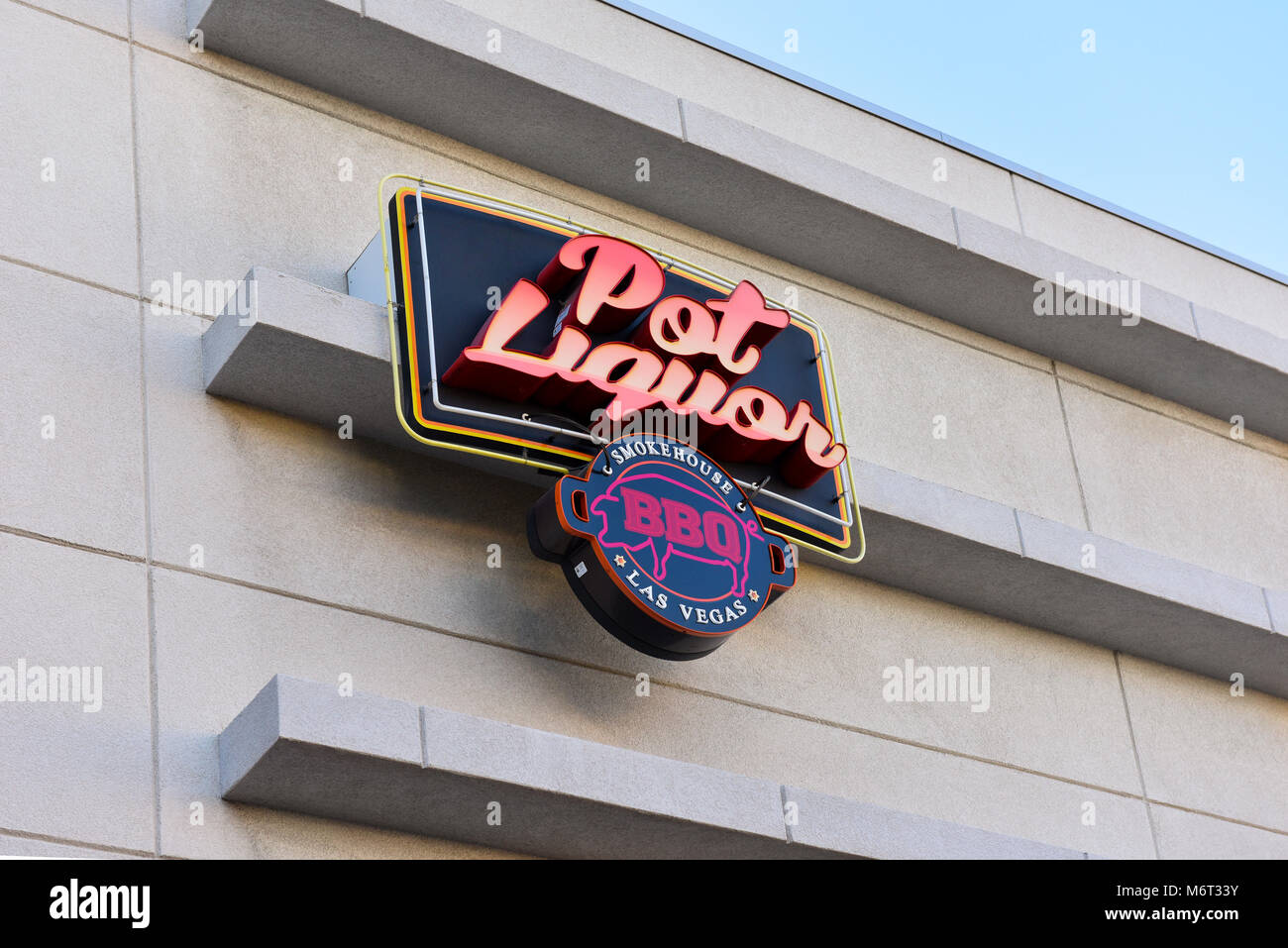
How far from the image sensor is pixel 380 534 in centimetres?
934

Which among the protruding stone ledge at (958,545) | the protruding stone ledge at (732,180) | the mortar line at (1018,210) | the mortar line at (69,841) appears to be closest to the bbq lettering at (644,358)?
the protruding stone ledge at (958,545)

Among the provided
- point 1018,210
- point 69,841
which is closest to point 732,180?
point 1018,210

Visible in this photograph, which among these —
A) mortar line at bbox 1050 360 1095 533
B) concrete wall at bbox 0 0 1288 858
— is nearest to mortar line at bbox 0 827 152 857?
concrete wall at bbox 0 0 1288 858

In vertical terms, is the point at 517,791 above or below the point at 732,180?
below

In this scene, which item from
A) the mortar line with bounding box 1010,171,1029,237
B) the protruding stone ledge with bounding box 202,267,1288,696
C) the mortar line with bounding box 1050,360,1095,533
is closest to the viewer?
the protruding stone ledge with bounding box 202,267,1288,696

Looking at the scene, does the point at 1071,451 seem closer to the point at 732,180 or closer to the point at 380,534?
the point at 732,180

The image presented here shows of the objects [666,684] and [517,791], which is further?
[666,684]

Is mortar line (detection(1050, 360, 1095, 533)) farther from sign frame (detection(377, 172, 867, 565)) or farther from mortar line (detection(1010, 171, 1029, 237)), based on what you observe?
sign frame (detection(377, 172, 867, 565))

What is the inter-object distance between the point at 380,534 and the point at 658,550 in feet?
5.24

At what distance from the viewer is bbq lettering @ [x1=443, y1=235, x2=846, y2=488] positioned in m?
9.52

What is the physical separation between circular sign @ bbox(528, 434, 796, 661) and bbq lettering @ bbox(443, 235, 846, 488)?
1.33ft

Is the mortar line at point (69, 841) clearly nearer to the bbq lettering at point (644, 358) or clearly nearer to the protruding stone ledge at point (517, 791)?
the protruding stone ledge at point (517, 791)

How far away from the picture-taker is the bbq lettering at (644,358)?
9.52 m

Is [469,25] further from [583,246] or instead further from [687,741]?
[687,741]
